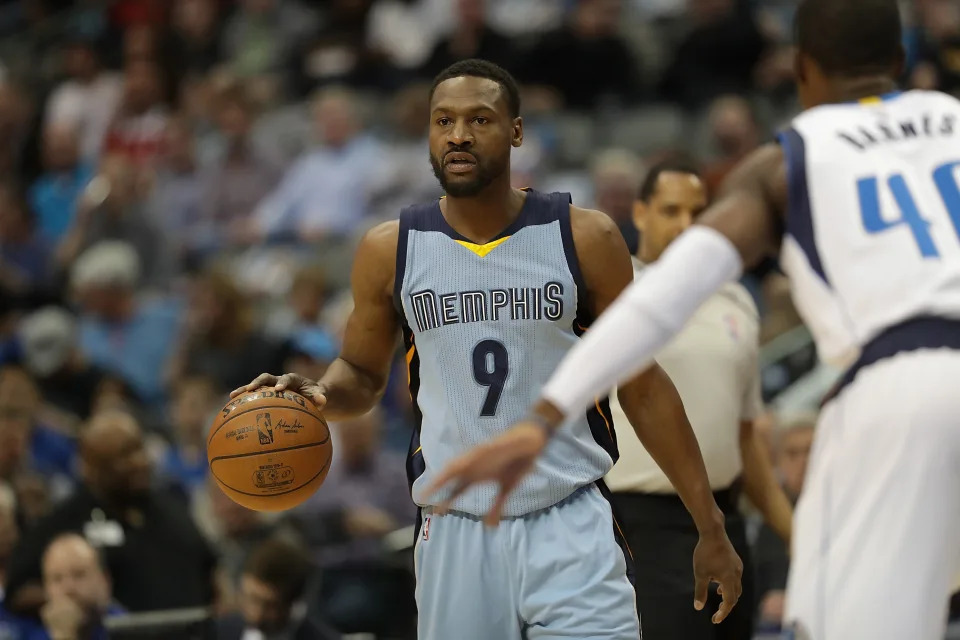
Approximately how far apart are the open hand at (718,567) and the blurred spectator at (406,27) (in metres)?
9.55

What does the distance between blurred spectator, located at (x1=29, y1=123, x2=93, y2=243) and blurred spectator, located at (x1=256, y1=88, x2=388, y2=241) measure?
202cm

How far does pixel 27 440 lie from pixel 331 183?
3.74 m

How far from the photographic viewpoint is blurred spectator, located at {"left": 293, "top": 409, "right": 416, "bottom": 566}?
29.5ft

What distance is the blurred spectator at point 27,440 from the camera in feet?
30.5

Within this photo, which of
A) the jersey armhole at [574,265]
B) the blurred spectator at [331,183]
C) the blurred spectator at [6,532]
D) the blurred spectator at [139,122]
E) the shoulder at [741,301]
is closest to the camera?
the jersey armhole at [574,265]

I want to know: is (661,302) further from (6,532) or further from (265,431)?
(6,532)

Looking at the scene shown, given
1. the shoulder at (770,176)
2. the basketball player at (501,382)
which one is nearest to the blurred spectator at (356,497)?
the basketball player at (501,382)

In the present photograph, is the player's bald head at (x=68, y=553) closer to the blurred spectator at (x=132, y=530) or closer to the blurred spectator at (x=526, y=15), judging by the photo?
the blurred spectator at (x=132, y=530)

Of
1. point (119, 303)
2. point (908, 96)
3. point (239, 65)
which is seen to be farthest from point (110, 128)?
point (908, 96)

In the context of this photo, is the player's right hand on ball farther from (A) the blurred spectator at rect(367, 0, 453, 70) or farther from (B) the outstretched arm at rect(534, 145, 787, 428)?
(A) the blurred spectator at rect(367, 0, 453, 70)

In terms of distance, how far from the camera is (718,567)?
181 inches

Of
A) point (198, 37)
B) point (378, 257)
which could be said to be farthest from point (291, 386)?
point (198, 37)

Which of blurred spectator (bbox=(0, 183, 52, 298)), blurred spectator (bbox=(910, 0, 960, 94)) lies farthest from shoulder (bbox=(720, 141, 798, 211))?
blurred spectator (bbox=(0, 183, 52, 298))

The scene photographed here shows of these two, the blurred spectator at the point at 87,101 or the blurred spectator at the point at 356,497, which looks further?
the blurred spectator at the point at 87,101
